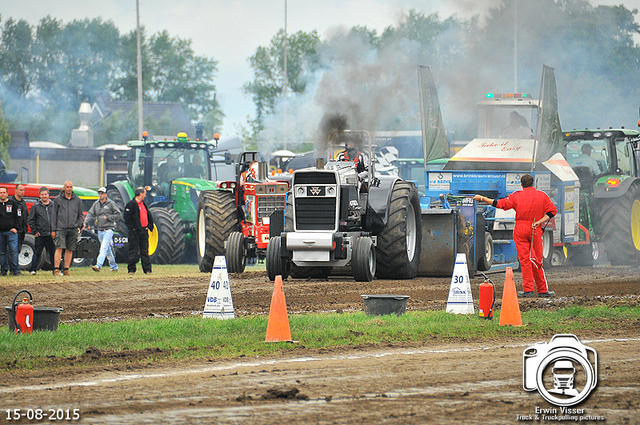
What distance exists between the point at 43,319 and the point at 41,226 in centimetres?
957

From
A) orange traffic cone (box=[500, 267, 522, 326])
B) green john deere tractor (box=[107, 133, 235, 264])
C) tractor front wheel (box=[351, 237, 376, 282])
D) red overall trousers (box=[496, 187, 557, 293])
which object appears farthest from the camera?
green john deere tractor (box=[107, 133, 235, 264])

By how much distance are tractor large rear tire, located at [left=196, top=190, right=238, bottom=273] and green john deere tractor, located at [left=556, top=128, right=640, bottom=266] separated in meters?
8.32

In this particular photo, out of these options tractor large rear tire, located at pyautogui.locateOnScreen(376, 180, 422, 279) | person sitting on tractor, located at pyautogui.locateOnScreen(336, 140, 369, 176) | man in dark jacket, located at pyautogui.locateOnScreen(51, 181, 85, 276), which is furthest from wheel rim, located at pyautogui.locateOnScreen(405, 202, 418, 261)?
man in dark jacket, located at pyautogui.locateOnScreen(51, 181, 85, 276)

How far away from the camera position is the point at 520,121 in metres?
20.4

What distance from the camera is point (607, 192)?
20734 millimetres

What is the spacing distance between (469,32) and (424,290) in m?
14.2

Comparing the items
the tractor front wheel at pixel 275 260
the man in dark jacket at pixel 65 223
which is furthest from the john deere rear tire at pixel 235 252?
the man in dark jacket at pixel 65 223

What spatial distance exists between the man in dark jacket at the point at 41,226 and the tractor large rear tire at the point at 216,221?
11.4 ft

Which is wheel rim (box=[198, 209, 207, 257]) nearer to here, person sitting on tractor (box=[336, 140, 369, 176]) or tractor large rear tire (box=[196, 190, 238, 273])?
tractor large rear tire (box=[196, 190, 238, 273])

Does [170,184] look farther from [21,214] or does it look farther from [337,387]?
[337,387]

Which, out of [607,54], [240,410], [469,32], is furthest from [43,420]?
[607,54]

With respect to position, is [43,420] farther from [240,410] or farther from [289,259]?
[289,259]

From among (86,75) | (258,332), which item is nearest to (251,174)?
(258,332)

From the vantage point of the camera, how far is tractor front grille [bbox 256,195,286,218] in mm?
17359
